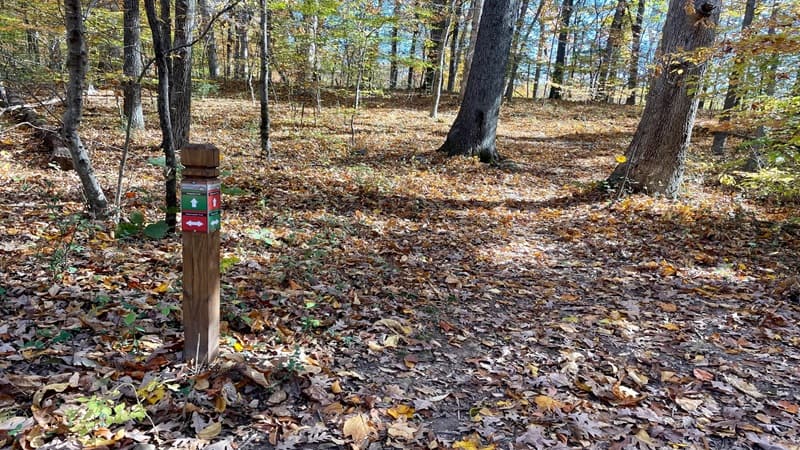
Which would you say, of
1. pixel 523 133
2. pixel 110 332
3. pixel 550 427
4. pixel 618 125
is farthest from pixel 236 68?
pixel 550 427

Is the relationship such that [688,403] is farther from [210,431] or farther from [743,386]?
[210,431]

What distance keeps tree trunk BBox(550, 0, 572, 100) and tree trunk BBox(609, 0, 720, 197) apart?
49.8 ft

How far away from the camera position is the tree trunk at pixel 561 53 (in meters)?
22.4

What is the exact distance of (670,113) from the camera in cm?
729

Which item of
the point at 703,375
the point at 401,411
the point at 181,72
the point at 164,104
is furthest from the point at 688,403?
the point at 181,72

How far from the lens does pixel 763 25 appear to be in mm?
4516

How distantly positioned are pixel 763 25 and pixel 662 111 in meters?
2.91

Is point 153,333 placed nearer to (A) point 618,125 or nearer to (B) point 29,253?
(B) point 29,253

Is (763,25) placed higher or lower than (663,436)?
higher

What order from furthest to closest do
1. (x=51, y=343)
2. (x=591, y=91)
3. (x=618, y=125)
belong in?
1. (x=591, y=91)
2. (x=618, y=125)
3. (x=51, y=343)

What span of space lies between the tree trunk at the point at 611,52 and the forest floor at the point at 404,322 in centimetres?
1645

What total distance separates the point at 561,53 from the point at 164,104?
2730 centimetres

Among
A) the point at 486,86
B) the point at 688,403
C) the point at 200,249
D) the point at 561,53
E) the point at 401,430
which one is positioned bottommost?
the point at 401,430

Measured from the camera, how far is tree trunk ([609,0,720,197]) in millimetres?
6855
